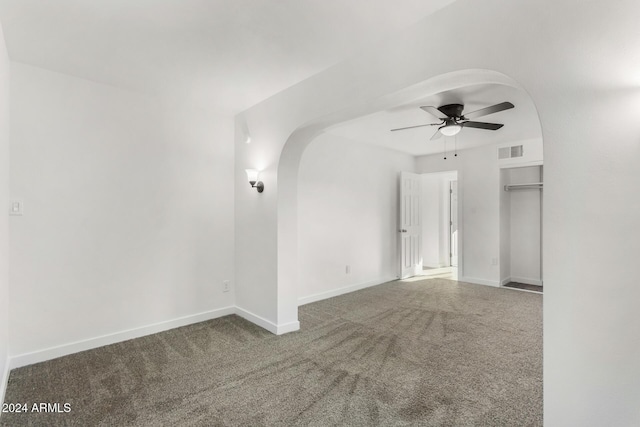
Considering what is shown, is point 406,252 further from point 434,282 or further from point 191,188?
point 191,188

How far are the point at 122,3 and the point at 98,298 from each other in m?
2.58

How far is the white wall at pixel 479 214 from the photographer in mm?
5617

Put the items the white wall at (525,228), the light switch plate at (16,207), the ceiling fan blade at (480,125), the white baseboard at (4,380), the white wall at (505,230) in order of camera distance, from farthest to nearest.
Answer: the white wall at (525,228) → the white wall at (505,230) → the ceiling fan blade at (480,125) → the light switch plate at (16,207) → the white baseboard at (4,380)

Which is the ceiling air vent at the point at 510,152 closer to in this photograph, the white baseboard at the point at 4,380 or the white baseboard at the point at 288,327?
the white baseboard at the point at 288,327

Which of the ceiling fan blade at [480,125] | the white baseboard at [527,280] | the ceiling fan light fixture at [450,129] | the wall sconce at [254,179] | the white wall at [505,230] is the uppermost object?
the ceiling fan blade at [480,125]

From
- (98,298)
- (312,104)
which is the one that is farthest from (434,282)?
(98,298)

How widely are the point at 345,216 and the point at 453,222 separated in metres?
4.17

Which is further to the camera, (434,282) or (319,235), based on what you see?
(434,282)

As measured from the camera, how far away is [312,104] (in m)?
2.94

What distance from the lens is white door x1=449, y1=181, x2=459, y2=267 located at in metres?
7.88

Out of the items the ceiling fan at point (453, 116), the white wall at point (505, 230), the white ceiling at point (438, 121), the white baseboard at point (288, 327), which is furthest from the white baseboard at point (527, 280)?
the white baseboard at point (288, 327)

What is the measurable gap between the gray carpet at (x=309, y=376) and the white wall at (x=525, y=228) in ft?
7.34

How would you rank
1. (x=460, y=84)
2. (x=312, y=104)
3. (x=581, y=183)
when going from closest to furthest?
(x=581, y=183)
(x=460, y=84)
(x=312, y=104)

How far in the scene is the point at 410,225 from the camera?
6309 mm
